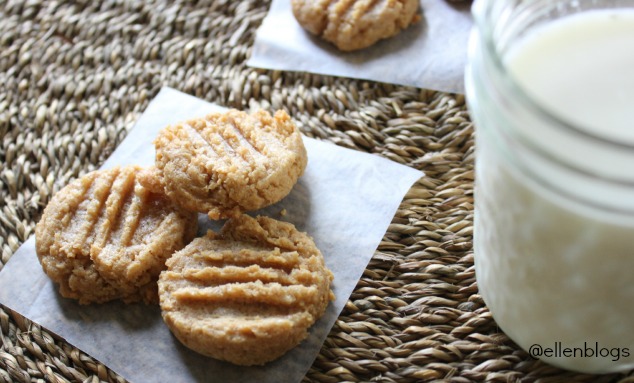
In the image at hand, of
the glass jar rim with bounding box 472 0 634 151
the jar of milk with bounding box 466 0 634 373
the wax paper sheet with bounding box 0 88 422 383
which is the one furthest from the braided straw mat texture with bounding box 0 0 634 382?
the glass jar rim with bounding box 472 0 634 151

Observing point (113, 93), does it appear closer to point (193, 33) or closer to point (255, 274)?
point (193, 33)

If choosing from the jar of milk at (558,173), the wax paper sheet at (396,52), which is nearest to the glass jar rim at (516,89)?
the jar of milk at (558,173)

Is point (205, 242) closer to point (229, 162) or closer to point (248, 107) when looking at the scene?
point (229, 162)

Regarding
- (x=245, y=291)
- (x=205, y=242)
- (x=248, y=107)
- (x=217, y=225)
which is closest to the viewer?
(x=245, y=291)

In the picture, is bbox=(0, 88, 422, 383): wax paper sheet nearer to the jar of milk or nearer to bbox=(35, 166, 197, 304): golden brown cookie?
Result: bbox=(35, 166, 197, 304): golden brown cookie

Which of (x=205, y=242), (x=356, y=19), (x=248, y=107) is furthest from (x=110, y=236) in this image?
(x=356, y=19)

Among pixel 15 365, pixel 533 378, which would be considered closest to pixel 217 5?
pixel 15 365
